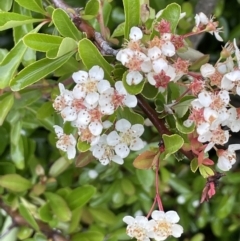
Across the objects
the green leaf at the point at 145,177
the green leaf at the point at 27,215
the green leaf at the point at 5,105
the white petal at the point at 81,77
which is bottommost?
the green leaf at the point at 145,177

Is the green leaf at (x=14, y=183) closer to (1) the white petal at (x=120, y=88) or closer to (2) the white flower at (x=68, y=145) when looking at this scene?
(2) the white flower at (x=68, y=145)

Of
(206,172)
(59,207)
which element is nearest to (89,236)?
(59,207)

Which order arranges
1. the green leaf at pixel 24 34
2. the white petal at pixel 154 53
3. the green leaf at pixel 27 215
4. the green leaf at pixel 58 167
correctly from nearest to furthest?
the white petal at pixel 154 53 → the green leaf at pixel 24 34 → the green leaf at pixel 27 215 → the green leaf at pixel 58 167

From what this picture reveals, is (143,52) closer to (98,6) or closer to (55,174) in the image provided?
(98,6)

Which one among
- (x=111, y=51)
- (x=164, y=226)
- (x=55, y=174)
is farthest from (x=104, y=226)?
(x=111, y=51)

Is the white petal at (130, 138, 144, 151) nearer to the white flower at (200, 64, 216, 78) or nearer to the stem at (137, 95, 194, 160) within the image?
the stem at (137, 95, 194, 160)

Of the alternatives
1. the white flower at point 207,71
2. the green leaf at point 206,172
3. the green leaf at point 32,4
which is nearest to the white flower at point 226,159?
the green leaf at point 206,172

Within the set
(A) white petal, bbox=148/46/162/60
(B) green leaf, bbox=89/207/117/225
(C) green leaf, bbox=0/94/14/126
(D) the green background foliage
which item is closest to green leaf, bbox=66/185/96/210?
(D) the green background foliage
